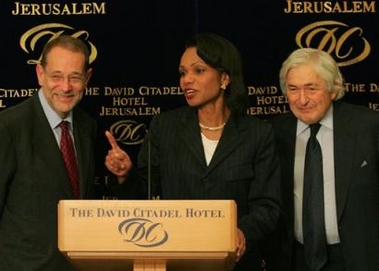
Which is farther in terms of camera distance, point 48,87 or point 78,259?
point 48,87

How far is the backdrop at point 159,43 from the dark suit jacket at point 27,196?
94cm

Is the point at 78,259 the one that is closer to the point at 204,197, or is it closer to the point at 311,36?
the point at 204,197

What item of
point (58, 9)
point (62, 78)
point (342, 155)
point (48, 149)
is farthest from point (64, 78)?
point (342, 155)

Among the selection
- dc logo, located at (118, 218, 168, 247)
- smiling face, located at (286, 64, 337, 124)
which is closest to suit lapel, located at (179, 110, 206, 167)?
smiling face, located at (286, 64, 337, 124)

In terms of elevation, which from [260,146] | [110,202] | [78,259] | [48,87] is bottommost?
[78,259]

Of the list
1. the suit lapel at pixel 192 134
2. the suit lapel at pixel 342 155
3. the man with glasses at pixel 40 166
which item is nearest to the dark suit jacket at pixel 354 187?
the suit lapel at pixel 342 155

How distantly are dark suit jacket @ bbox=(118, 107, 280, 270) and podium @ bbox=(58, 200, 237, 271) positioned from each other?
0.72 meters

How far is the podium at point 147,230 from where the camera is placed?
7.89ft

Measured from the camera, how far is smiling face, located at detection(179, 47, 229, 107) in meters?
3.27

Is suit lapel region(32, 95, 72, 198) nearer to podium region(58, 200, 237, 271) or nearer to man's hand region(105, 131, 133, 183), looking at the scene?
man's hand region(105, 131, 133, 183)

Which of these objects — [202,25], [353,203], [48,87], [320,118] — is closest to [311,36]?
[202,25]

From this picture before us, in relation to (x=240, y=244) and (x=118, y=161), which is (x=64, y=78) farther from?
(x=240, y=244)

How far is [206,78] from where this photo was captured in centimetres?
329

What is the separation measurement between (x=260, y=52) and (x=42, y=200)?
1.48 meters
